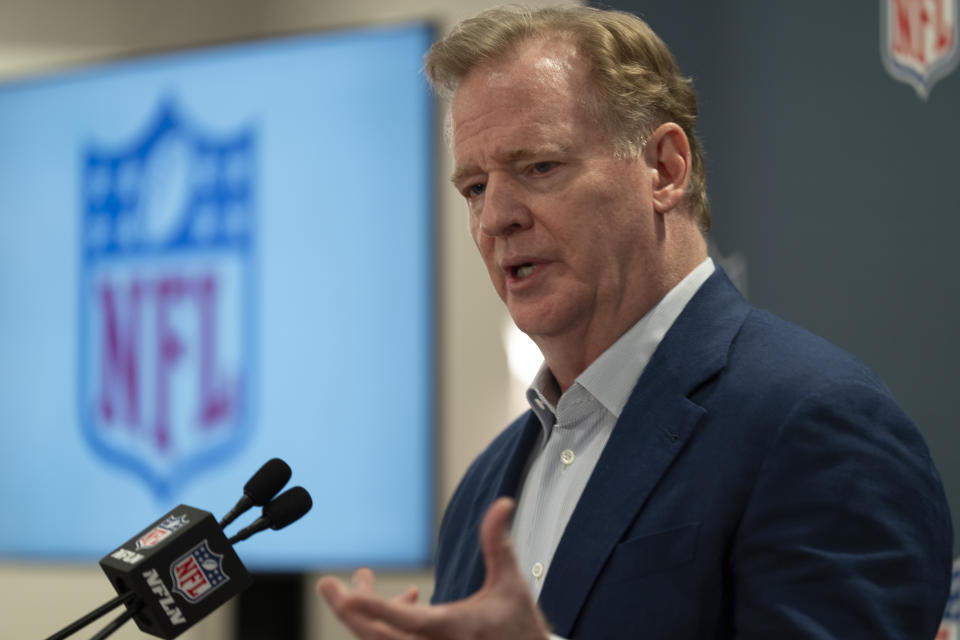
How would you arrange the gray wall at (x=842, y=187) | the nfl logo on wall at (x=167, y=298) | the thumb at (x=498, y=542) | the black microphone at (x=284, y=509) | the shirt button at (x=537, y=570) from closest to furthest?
1. the thumb at (x=498, y=542)
2. the black microphone at (x=284, y=509)
3. the shirt button at (x=537, y=570)
4. the gray wall at (x=842, y=187)
5. the nfl logo on wall at (x=167, y=298)

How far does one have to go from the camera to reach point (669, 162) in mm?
1689

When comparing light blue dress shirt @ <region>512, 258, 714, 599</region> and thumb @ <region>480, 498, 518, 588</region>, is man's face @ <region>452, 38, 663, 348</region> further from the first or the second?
thumb @ <region>480, 498, 518, 588</region>

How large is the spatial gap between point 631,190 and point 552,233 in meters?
0.14

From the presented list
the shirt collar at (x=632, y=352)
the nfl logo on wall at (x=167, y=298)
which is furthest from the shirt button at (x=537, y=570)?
the nfl logo on wall at (x=167, y=298)

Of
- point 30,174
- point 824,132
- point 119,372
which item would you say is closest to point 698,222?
point 824,132

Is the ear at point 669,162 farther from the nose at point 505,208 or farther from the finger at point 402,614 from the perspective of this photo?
the finger at point 402,614

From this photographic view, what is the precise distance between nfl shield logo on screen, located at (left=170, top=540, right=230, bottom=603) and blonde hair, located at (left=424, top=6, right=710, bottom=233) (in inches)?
32.7

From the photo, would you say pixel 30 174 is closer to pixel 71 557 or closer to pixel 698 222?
pixel 71 557

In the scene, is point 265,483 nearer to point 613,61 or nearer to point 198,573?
point 198,573

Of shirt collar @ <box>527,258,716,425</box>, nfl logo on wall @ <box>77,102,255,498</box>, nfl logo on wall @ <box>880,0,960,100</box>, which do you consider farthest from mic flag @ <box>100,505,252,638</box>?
nfl logo on wall @ <box>77,102,255,498</box>

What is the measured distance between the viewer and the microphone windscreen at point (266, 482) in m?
1.36

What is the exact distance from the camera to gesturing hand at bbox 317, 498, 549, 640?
943 millimetres

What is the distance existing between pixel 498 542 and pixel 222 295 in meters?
2.95

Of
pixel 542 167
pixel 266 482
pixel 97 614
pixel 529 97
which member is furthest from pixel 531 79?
pixel 97 614
